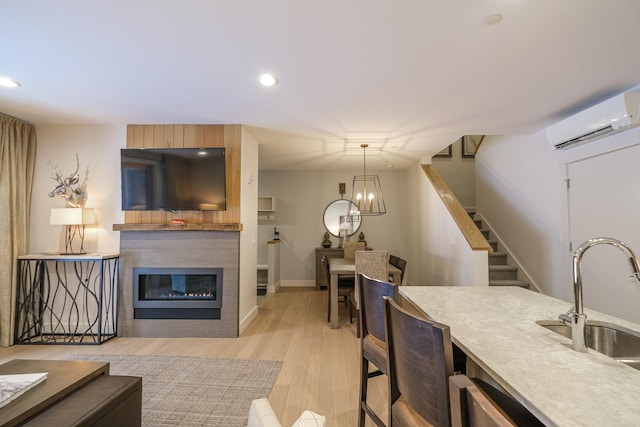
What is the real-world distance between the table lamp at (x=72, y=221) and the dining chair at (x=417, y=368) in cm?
359

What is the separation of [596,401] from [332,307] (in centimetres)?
299

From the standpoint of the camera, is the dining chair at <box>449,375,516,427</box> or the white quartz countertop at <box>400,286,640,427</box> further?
the white quartz countertop at <box>400,286,640,427</box>

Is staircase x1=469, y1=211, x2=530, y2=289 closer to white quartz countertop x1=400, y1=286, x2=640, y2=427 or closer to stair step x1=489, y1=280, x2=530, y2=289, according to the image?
stair step x1=489, y1=280, x2=530, y2=289

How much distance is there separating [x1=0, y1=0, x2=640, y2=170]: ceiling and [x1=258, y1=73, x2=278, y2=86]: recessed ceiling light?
55mm

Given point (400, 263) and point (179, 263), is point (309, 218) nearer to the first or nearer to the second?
point (400, 263)

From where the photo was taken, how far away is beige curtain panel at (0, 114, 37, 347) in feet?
9.86

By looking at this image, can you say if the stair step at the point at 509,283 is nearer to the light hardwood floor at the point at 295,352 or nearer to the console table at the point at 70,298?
the light hardwood floor at the point at 295,352

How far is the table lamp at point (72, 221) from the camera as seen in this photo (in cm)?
305

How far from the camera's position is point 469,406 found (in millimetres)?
531

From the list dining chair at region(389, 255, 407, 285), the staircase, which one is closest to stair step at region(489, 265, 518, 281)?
the staircase

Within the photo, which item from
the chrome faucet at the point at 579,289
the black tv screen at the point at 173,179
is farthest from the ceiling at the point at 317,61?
the chrome faucet at the point at 579,289

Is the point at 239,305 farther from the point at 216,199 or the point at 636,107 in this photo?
the point at 636,107

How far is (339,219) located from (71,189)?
438 cm

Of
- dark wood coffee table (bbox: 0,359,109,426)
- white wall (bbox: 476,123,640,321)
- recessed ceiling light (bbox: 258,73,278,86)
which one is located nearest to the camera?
dark wood coffee table (bbox: 0,359,109,426)
